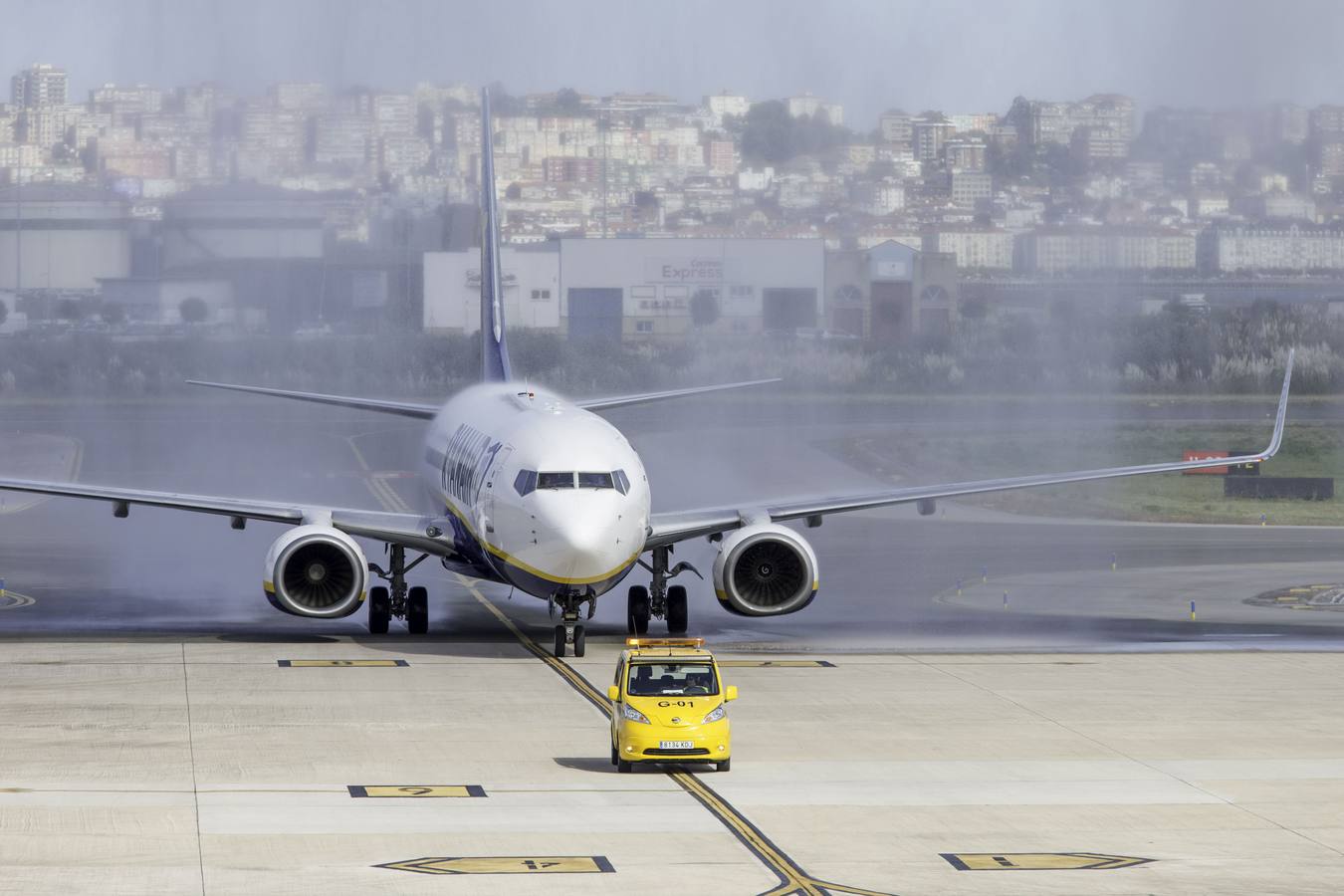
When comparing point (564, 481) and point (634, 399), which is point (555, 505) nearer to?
point (564, 481)

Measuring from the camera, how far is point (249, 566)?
2339 inches

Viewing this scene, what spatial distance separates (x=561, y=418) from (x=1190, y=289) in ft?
125

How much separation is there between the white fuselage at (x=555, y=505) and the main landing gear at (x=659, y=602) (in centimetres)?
329

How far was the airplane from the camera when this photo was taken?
39156mm

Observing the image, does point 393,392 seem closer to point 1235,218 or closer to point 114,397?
point 114,397

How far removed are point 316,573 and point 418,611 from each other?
319 centimetres

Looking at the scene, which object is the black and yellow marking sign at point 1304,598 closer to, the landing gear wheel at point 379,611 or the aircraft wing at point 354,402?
the aircraft wing at point 354,402

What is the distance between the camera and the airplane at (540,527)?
3916 centimetres

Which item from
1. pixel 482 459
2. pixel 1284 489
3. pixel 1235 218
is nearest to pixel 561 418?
pixel 482 459

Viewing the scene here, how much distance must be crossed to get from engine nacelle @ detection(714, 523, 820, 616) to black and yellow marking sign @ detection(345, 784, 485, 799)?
15626 mm

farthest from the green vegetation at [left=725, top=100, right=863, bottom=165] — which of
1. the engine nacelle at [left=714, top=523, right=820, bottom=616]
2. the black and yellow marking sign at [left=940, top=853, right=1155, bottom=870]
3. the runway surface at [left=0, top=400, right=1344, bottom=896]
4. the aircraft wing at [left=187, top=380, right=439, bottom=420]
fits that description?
the black and yellow marking sign at [left=940, top=853, right=1155, bottom=870]

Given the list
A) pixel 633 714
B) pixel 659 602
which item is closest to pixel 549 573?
pixel 659 602

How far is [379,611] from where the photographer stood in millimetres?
44812

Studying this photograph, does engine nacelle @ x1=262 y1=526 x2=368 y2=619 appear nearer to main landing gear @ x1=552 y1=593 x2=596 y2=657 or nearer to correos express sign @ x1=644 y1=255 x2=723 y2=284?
main landing gear @ x1=552 y1=593 x2=596 y2=657
